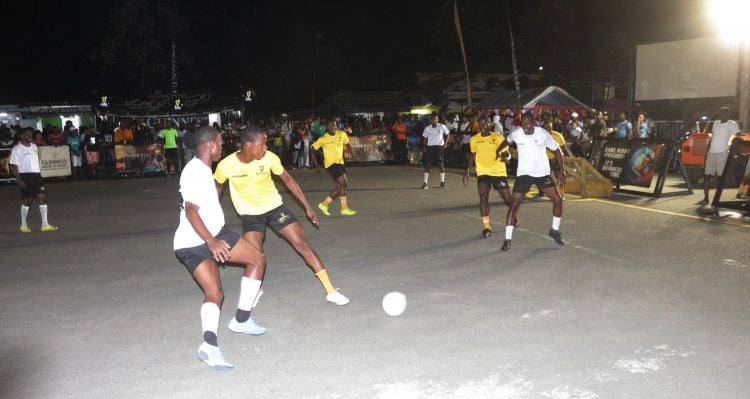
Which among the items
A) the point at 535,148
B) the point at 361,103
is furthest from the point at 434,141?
the point at 361,103

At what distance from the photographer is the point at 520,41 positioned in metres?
57.3

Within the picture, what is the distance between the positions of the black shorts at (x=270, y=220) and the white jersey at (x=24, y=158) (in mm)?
6669

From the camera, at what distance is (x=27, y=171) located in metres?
11.1

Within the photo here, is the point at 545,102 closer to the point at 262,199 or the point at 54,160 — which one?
the point at 54,160

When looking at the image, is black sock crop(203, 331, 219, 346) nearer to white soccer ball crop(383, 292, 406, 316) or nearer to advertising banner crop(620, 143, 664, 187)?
white soccer ball crop(383, 292, 406, 316)

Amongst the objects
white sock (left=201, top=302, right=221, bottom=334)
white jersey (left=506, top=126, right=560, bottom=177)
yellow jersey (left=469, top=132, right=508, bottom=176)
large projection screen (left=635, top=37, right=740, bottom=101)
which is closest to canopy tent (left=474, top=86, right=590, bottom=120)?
large projection screen (left=635, top=37, right=740, bottom=101)

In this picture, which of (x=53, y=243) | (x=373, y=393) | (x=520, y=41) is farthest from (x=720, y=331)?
(x=520, y=41)

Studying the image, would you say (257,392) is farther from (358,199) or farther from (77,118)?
(77,118)

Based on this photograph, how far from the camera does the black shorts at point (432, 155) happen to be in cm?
1636

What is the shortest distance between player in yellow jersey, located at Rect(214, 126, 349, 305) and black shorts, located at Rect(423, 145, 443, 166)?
33.6 feet

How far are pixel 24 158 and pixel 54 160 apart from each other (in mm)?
11271

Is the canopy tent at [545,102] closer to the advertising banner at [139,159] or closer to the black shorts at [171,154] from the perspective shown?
the black shorts at [171,154]

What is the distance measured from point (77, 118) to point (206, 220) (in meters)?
39.7

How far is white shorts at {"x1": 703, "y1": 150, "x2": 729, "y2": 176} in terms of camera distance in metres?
12.5
